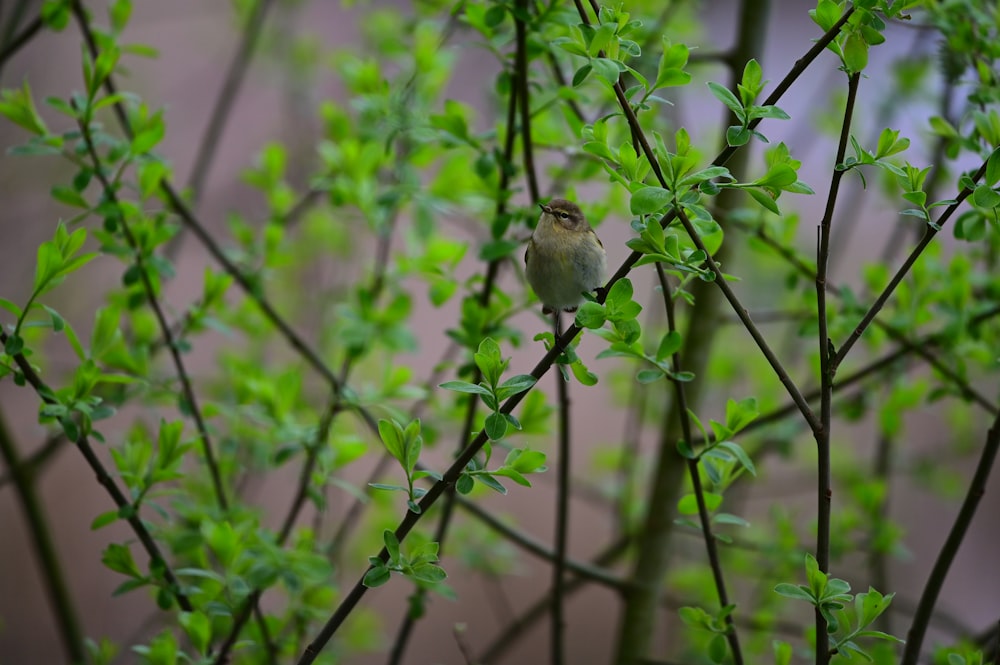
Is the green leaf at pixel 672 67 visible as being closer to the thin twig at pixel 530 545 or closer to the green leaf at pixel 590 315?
the green leaf at pixel 590 315

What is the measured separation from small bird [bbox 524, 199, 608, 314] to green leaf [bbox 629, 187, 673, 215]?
0.46 meters

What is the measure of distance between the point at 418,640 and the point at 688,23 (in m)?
2.23

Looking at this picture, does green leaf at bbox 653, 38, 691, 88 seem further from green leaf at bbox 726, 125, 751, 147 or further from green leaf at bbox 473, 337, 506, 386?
green leaf at bbox 473, 337, 506, 386

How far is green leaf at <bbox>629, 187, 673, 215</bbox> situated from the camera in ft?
2.73

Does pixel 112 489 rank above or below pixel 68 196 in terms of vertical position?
below

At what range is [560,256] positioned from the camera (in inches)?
52.2

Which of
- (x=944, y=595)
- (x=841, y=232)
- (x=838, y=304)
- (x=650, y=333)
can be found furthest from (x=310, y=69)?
(x=944, y=595)

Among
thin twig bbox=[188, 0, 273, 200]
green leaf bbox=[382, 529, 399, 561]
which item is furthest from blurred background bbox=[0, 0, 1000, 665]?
green leaf bbox=[382, 529, 399, 561]

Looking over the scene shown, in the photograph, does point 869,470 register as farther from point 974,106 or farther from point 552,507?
point 974,106

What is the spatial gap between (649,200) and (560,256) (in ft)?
1.61

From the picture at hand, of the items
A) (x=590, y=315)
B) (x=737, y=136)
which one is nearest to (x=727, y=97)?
(x=737, y=136)

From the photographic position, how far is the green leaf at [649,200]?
2.73 ft

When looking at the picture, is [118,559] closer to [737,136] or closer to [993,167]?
[737,136]

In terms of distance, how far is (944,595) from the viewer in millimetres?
3348
